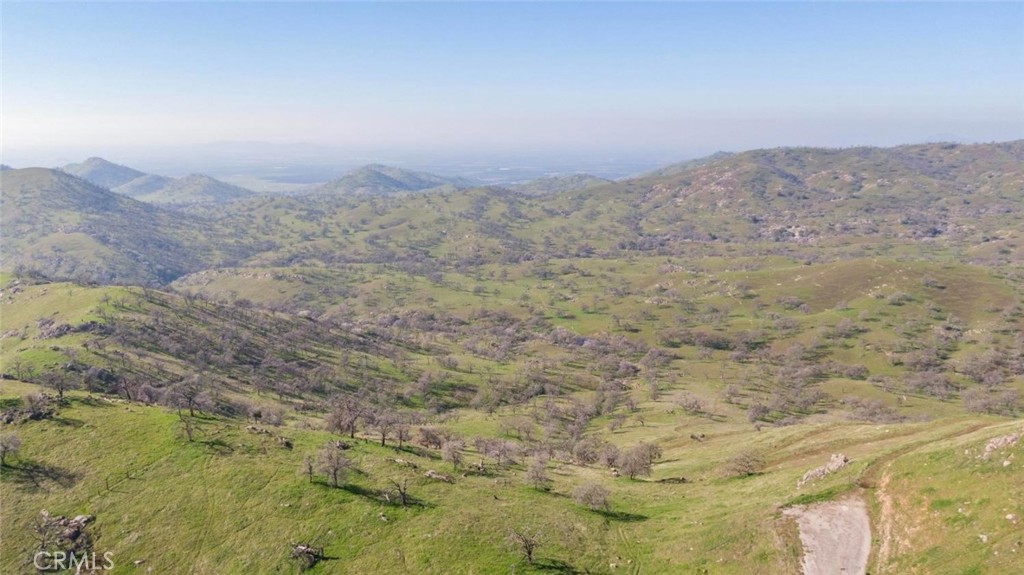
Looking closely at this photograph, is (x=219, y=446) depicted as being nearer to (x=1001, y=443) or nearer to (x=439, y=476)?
(x=439, y=476)

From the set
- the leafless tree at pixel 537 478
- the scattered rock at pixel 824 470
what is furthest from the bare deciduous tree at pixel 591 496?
the scattered rock at pixel 824 470

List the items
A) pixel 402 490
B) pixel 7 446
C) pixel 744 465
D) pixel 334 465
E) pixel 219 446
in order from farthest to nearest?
pixel 219 446 → pixel 744 465 → pixel 7 446 → pixel 334 465 → pixel 402 490

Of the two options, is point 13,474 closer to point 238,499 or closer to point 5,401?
point 5,401

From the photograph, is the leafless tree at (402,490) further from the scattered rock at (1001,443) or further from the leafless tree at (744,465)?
the scattered rock at (1001,443)

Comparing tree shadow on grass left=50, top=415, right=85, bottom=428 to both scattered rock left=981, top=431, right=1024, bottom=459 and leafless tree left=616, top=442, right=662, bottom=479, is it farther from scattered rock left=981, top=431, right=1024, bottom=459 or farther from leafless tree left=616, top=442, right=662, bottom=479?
scattered rock left=981, top=431, right=1024, bottom=459

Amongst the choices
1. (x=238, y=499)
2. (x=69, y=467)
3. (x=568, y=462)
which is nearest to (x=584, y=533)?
(x=568, y=462)

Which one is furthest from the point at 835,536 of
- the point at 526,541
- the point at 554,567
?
the point at 526,541
